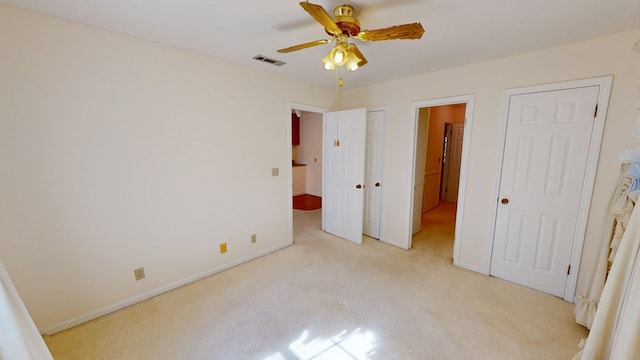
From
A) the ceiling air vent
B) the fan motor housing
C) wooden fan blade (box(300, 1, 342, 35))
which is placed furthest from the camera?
the ceiling air vent

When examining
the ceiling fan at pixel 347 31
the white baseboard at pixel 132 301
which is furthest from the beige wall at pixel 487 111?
the white baseboard at pixel 132 301

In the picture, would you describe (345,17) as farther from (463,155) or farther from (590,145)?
(590,145)

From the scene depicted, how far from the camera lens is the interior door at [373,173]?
11.8ft

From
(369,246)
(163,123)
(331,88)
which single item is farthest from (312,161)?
(163,123)

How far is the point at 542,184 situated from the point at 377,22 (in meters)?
2.25

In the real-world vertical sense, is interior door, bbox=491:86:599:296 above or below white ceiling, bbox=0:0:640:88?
below

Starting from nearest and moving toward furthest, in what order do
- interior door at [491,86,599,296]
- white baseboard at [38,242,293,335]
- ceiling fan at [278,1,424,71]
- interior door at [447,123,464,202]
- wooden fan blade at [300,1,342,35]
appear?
wooden fan blade at [300,1,342,35] < ceiling fan at [278,1,424,71] < white baseboard at [38,242,293,335] < interior door at [491,86,599,296] < interior door at [447,123,464,202]

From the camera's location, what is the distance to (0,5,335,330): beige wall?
1715 millimetres

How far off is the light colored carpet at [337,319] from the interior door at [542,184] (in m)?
0.28

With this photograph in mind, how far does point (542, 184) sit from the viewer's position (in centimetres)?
240

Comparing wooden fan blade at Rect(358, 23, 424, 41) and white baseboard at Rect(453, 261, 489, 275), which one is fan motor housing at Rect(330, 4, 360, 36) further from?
white baseboard at Rect(453, 261, 489, 275)

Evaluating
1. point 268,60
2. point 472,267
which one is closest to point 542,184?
point 472,267

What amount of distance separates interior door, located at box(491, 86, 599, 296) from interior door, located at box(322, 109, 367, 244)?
65.6 inches

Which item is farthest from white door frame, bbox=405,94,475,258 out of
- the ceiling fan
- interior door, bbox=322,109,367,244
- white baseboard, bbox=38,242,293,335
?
white baseboard, bbox=38,242,293,335
